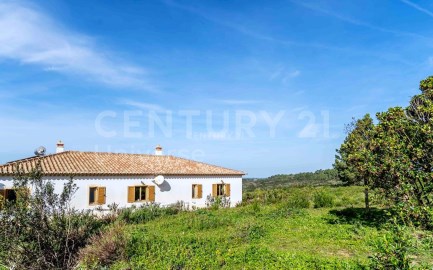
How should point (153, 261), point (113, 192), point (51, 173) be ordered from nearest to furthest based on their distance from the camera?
point (153, 261)
point (51, 173)
point (113, 192)

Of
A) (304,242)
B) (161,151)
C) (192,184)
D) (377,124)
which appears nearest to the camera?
(304,242)

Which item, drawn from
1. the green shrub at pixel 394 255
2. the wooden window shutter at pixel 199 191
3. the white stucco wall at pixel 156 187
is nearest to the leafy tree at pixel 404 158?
the green shrub at pixel 394 255

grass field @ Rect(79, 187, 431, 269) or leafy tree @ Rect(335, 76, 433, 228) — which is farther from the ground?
leafy tree @ Rect(335, 76, 433, 228)

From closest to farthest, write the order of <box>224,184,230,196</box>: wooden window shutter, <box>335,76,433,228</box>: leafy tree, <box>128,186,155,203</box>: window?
<box>335,76,433,228</box>: leafy tree, <box>128,186,155,203</box>: window, <box>224,184,230,196</box>: wooden window shutter

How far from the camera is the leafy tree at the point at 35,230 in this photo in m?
8.19

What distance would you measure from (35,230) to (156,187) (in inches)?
554

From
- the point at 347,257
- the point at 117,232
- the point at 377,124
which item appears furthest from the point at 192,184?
the point at 347,257

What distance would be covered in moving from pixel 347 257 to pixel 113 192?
16.2 metres

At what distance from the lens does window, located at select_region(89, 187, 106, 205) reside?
19.6 m

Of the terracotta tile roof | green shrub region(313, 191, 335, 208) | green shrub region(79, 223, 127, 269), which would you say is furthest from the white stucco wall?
green shrub region(79, 223, 127, 269)

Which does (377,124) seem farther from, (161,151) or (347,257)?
(161,151)

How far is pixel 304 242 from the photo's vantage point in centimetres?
A: 938

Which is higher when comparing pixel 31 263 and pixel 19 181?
pixel 19 181

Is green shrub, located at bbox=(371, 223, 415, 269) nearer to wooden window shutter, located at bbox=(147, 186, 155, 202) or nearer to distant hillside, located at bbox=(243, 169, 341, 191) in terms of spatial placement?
wooden window shutter, located at bbox=(147, 186, 155, 202)
